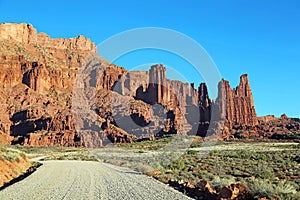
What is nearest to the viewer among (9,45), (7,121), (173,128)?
(7,121)

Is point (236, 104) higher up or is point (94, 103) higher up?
point (236, 104)

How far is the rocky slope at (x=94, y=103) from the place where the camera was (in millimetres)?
114500

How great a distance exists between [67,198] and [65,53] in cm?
18900

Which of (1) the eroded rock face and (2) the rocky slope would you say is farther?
(1) the eroded rock face

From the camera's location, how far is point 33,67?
149m

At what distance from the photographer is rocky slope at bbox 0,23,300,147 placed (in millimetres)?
114500

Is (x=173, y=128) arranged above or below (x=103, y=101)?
below

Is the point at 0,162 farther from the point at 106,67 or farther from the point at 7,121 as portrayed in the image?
the point at 106,67

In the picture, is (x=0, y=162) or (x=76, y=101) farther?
(x=76, y=101)

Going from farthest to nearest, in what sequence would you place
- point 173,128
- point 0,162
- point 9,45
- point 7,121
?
point 9,45
point 173,128
point 7,121
point 0,162

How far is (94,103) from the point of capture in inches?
5586

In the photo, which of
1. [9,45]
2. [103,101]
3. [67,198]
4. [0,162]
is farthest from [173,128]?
[67,198]

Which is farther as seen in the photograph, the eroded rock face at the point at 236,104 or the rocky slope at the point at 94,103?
the eroded rock face at the point at 236,104

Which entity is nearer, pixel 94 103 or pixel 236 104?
pixel 94 103
